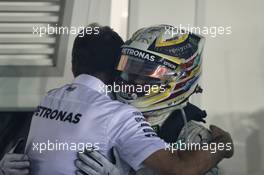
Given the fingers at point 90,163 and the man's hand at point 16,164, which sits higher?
the fingers at point 90,163

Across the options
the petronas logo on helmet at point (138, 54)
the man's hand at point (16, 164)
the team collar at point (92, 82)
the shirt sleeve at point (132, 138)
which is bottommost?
the man's hand at point (16, 164)

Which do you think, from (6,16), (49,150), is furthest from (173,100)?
(6,16)

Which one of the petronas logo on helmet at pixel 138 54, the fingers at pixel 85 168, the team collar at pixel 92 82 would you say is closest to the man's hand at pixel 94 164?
the fingers at pixel 85 168

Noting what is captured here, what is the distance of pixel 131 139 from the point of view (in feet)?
3.64

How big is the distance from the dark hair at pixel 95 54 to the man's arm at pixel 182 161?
279mm

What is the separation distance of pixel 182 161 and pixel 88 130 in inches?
9.0

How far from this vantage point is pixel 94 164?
1.13 m

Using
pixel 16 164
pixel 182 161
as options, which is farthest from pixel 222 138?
pixel 16 164

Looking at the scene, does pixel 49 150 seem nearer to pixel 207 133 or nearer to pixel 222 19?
pixel 207 133

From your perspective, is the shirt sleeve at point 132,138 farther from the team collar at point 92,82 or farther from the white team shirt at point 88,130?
the team collar at point 92,82

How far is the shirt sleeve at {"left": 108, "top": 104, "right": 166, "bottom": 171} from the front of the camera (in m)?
1.10

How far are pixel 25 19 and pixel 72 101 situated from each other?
830 mm

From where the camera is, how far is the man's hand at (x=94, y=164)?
1134 mm

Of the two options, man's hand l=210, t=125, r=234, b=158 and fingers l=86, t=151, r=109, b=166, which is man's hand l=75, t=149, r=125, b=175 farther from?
man's hand l=210, t=125, r=234, b=158
